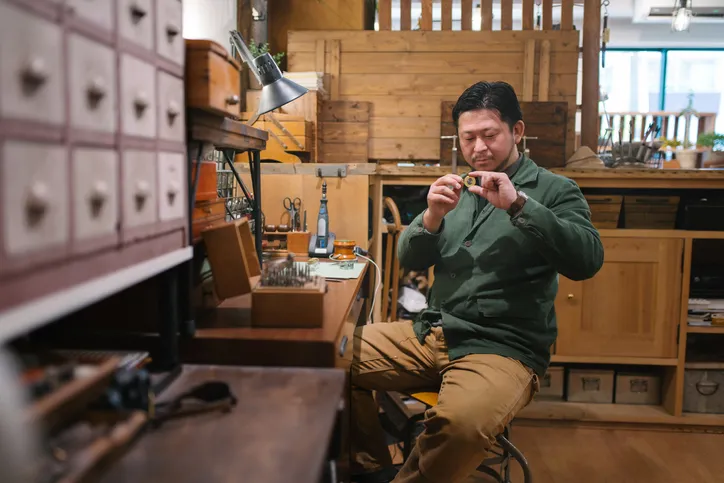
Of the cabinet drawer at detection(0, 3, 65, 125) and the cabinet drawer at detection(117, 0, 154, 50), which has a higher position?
the cabinet drawer at detection(117, 0, 154, 50)

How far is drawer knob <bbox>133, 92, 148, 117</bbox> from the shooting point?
41.1 inches

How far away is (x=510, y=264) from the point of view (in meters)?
2.05

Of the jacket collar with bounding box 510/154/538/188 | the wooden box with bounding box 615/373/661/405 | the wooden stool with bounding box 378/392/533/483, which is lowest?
the wooden box with bounding box 615/373/661/405

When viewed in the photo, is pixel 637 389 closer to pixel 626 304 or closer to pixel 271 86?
pixel 626 304

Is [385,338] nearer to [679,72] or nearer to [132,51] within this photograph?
[132,51]

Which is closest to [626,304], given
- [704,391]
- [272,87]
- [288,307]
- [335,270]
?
[704,391]

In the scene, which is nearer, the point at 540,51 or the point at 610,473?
the point at 610,473

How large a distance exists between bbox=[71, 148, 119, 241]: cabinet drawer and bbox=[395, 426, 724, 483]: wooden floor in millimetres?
2186

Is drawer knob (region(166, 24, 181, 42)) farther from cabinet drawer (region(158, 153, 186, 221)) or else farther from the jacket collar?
the jacket collar

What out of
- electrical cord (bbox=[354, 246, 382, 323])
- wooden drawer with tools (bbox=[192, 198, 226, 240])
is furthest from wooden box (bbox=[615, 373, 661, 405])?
wooden drawer with tools (bbox=[192, 198, 226, 240])

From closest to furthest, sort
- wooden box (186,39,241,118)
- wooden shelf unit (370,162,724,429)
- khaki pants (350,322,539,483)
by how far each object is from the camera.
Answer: wooden box (186,39,241,118)
khaki pants (350,322,539,483)
wooden shelf unit (370,162,724,429)

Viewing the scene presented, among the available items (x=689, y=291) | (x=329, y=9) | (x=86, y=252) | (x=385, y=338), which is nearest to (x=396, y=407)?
(x=385, y=338)

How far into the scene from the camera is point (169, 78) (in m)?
1.20

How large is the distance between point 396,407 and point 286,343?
1.46 m
